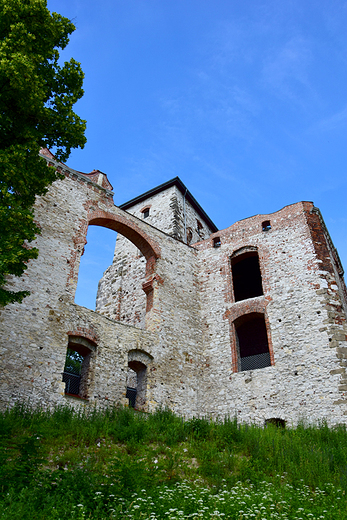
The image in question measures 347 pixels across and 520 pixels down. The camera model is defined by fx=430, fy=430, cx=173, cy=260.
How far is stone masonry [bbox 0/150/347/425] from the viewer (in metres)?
11.2

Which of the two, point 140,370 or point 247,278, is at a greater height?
point 247,278

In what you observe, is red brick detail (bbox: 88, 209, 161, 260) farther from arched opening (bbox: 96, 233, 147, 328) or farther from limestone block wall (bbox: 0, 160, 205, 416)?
arched opening (bbox: 96, 233, 147, 328)

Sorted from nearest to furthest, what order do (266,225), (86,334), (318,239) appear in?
(86,334), (318,239), (266,225)

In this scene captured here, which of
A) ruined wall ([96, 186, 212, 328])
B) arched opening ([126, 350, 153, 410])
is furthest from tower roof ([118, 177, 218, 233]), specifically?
arched opening ([126, 350, 153, 410])

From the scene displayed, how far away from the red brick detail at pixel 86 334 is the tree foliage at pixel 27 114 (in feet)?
11.7

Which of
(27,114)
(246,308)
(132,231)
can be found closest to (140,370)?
(246,308)

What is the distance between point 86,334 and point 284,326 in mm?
6378

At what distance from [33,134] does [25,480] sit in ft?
20.6

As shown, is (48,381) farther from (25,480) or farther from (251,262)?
(251,262)

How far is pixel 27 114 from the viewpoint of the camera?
8.77 meters

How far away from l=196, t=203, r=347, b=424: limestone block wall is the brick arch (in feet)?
8.02

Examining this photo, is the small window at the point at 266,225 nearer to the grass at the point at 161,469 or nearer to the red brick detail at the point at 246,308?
the red brick detail at the point at 246,308

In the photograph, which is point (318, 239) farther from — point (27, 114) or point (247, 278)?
point (27, 114)

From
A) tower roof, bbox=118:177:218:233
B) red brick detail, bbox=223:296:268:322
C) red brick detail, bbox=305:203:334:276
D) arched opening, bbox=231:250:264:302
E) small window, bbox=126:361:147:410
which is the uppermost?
tower roof, bbox=118:177:218:233
